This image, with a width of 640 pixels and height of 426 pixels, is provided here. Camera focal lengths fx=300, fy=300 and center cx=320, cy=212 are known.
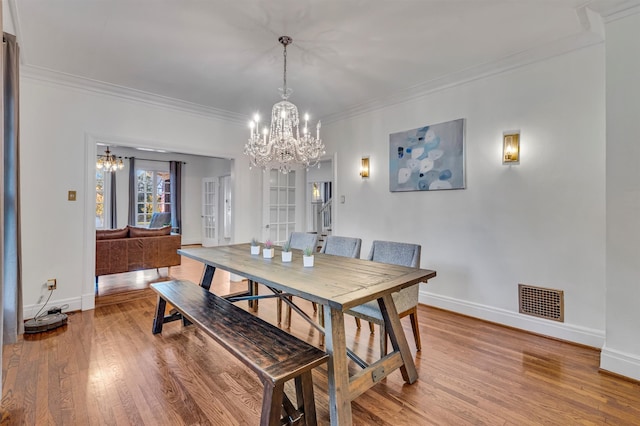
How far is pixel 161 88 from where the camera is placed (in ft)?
12.0

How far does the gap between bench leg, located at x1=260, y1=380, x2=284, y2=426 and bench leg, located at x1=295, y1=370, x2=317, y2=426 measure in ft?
0.56

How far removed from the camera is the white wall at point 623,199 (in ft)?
6.89

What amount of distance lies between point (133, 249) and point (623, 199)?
18.1 ft

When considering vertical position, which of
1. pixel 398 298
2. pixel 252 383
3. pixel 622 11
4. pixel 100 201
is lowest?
pixel 252 383

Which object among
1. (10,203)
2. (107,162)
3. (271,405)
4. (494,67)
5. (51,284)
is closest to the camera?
(271,405)

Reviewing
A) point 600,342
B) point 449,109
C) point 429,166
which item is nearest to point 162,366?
point 429,166

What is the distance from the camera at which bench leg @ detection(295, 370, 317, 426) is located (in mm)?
1590

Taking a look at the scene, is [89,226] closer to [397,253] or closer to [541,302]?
[397,253]

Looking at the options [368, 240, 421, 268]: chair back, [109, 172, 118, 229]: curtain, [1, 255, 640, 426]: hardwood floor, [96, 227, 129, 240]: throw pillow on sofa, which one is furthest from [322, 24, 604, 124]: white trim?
[109, 172, 118, 229]: curtain

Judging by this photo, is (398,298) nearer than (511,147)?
Yes

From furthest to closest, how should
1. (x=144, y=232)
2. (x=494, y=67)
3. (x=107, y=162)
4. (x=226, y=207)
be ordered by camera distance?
(x=226, y=207), (x=107, y=162), (x=144, y=232), (x=494, y=67)

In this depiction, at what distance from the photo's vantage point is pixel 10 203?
2.14m

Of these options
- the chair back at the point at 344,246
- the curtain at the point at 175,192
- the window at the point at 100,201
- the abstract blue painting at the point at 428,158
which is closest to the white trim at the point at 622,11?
the abstract blue painting at the point at 428,158

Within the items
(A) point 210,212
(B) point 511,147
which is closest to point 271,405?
(B) point 511,147
